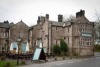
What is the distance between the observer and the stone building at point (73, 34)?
180ft

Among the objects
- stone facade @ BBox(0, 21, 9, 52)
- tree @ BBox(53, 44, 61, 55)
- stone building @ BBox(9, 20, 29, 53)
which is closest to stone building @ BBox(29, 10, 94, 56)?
tree @ BBox(53, 44, 61, 55)

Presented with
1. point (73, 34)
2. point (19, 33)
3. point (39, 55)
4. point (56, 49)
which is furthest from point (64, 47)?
point (39, 55)

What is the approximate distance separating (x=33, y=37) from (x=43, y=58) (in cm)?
2804

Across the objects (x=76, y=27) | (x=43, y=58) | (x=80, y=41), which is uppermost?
(x=76, y=27)

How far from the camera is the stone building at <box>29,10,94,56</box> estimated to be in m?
54.8

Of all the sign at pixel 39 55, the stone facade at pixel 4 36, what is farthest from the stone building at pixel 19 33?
the sign at pixel 39 55

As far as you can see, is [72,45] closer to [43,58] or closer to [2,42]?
[43,58]

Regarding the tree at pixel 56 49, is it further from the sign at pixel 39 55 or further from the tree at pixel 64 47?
the sign at pixel 39 55

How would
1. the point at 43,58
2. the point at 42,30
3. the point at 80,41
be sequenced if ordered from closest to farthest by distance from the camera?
the point at 43,58
the point at 80,41
the point at 42,30

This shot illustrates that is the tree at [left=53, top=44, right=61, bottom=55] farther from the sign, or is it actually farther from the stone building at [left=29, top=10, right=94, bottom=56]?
the sign

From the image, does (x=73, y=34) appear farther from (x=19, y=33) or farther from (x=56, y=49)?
(x=19, y=33)

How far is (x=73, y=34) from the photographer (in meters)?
55.2

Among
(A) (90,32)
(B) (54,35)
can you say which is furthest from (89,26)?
(B) (54,35)

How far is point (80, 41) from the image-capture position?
54531 millimetres
